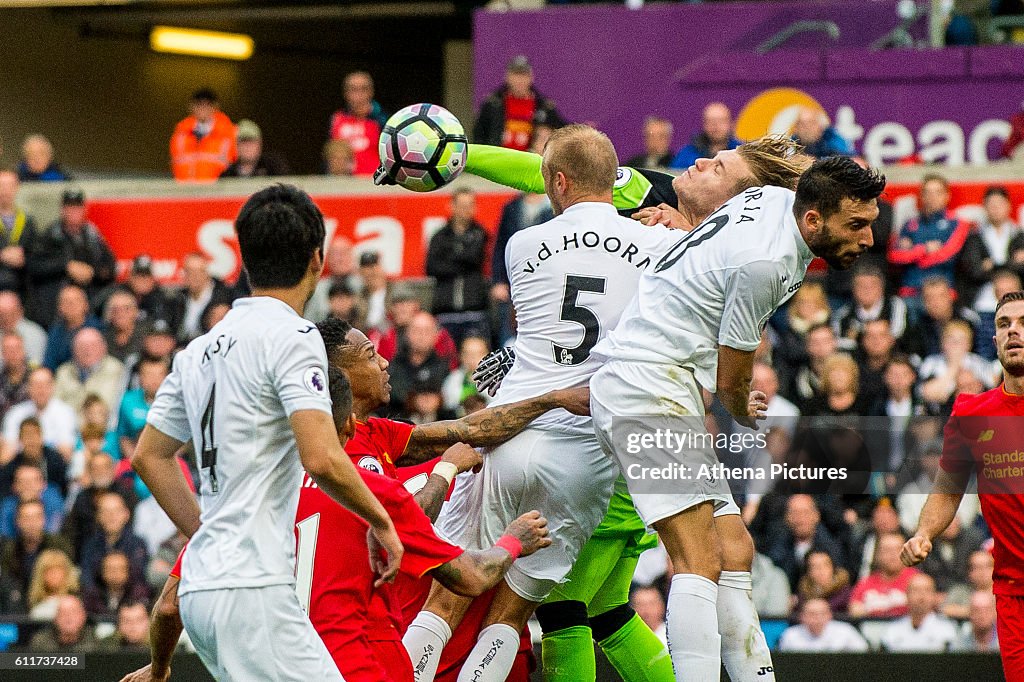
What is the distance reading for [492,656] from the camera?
251 inches

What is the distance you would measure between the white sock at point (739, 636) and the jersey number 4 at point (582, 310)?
1158 millimetres

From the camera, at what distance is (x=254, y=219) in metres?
4.89

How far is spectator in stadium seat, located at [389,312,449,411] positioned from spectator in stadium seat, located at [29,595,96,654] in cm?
298

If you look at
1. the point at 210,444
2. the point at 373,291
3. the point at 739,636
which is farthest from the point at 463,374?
the point at 210,444

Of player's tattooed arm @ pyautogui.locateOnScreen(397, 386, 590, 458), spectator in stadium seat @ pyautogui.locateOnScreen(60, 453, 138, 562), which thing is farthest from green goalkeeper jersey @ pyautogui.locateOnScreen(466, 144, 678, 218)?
spectator in stadium seat @ pyautogui.locateOnScreen(60, 453, 138, 562)

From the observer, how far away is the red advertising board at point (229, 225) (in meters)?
15.2

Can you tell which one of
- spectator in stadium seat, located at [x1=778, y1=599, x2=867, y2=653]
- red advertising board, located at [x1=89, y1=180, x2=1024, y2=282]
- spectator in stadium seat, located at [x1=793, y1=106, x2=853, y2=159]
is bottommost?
spectator in stadium seat, located at [x1=778, y1=599, x2=867, y2=653]

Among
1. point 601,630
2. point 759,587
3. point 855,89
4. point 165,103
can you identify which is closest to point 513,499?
point 601,630

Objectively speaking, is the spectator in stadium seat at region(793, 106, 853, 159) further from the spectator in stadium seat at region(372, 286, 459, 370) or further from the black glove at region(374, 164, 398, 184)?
the black glove at region(374, 164, 398, 184)

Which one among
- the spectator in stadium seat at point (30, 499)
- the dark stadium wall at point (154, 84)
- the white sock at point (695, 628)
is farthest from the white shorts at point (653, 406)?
the dark stadium wall at point (154, 84)

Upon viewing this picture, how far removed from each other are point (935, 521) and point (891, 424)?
452 centimetres

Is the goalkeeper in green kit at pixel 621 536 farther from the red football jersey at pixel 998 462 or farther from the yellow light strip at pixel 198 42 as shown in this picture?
the yellow light strip at pixel 198 42

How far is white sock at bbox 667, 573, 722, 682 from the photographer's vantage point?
18.4ft

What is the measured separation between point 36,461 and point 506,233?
4.44 metres
